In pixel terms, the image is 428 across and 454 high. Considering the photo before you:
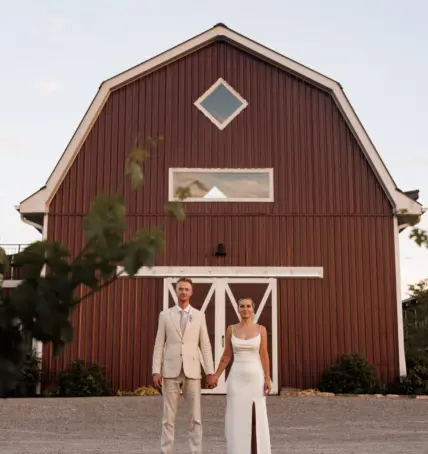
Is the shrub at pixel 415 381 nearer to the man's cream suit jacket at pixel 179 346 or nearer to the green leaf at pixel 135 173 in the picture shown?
the man's cream suit jacket at pixel 179 346

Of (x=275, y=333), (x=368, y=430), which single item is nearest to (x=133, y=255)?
(x=368, y=430)

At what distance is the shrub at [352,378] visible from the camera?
12.1 metres

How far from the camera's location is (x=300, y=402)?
1084cm

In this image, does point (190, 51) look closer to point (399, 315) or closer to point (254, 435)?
point (399, 315)

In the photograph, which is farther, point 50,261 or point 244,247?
point 244,247

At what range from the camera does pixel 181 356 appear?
660 cm

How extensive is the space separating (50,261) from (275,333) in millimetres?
12044

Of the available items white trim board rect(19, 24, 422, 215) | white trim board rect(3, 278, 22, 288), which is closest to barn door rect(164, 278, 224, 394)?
white trim board rect(19, 24, 422, 215)

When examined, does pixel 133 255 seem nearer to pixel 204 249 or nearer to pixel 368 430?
pixel 368 430

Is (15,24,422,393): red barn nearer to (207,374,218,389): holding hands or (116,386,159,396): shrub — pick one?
(116,386,159,396): shrub

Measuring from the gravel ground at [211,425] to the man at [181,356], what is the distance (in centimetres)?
90

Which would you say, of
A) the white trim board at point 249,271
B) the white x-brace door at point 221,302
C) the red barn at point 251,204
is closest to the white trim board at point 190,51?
the red barn at point 251,204

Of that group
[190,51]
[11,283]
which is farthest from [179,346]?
[190,51]

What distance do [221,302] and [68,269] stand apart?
39.3 feet
